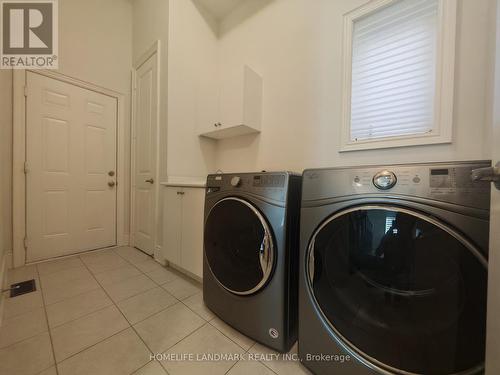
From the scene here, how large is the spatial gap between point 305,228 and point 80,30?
3.15 m

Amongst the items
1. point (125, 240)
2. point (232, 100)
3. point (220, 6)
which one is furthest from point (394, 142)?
point (125, 240)

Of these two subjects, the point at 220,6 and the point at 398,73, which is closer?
the point at 398,73

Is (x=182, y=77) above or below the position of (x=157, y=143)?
above

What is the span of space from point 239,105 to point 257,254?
4.42ft

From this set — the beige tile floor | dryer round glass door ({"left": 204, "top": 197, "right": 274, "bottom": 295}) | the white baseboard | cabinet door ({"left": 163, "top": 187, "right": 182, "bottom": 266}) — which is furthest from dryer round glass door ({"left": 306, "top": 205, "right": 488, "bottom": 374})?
the white baseboard

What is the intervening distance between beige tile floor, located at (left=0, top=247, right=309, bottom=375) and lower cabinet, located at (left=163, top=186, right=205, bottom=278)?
20 cm

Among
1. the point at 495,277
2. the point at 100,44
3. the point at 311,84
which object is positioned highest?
the point at 100,44

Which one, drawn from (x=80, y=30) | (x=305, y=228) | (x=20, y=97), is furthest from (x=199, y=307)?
(x=80, y=30)

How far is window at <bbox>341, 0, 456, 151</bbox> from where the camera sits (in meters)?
1.11

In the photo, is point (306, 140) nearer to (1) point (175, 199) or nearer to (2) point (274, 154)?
(2) point (274, 154)

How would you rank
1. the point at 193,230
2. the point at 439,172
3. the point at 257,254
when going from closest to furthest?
the point at 439,172 → the point at 257,254 → the point at 193,230

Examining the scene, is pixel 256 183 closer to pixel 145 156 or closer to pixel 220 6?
pixel 145 156

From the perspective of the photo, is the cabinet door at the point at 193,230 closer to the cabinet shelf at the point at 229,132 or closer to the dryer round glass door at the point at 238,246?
the dryer round glass door at the point at 238,246

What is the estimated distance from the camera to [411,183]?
605 mm
